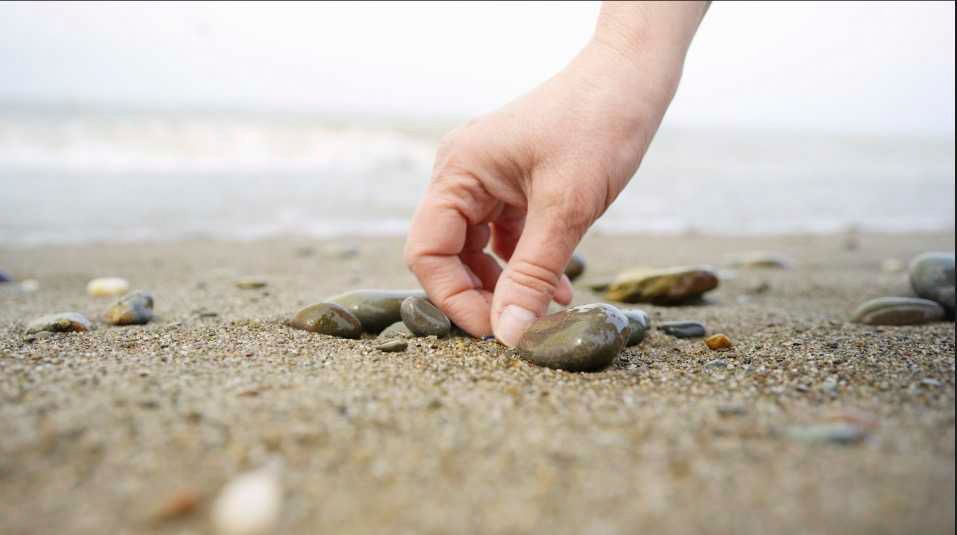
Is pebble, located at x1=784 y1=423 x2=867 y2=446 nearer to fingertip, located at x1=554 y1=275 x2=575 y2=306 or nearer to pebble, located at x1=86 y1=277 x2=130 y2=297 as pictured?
fingertip, located at x1=554 y1=275 x2=575 y2=306

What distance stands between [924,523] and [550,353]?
105 centimetres

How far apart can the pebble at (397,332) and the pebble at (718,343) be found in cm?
112

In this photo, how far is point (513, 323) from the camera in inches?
81.2

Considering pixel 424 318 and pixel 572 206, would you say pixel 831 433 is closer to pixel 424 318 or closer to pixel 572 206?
pixel 572 206

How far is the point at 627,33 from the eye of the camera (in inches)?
70.0

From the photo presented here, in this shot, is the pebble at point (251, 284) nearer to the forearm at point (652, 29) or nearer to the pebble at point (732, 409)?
the forearm at point (652, 29)

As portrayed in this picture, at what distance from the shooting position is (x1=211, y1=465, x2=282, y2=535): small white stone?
109cm

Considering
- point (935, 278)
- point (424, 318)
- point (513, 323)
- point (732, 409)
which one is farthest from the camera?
point (935, 278)

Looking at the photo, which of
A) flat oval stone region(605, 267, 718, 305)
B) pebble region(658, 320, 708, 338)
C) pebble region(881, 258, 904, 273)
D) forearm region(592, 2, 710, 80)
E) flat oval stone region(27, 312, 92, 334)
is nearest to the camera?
forearm region(592, 2, 710, 80)

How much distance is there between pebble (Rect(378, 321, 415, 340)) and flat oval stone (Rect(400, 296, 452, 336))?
2 centimetres

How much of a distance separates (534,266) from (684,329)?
3.25 ft

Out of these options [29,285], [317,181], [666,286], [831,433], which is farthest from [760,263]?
[317,181]

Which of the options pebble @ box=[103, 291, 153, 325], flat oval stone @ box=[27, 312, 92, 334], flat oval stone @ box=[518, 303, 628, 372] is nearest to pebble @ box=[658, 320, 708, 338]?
flat oval stone @ box=[518, 303, 628, 372]

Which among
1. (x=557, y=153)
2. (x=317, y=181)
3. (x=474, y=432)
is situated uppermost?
(x=557, y=153)
